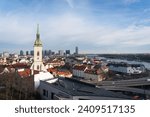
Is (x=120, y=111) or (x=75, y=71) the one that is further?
(x=75, y=71)

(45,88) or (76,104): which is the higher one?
(76,104)

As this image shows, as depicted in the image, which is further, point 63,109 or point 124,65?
point 124,65

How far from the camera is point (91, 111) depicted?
50 centimetres

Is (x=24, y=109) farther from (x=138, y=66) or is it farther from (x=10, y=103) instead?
(x=138, y=66)

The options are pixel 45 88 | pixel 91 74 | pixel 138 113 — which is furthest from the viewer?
pixel 91 74

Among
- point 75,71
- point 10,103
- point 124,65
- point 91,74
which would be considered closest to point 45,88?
point 10,103

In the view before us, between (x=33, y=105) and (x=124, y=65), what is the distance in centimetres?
1255

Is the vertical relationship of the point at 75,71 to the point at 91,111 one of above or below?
below

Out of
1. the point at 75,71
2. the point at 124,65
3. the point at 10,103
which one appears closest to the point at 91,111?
the point at 10,103

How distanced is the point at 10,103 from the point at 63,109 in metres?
0.11

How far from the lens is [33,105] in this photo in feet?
1.73

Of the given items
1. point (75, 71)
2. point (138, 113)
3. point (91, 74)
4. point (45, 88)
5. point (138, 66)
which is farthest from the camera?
point (138, 66)

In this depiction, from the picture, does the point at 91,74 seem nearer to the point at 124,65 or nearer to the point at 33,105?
the point at 124,65

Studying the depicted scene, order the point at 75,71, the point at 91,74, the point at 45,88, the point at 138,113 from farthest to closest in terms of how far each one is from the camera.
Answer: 1. the point at 75,71
2. the point at 91,74
3. the point at 45,88
4. the point at 138,113
